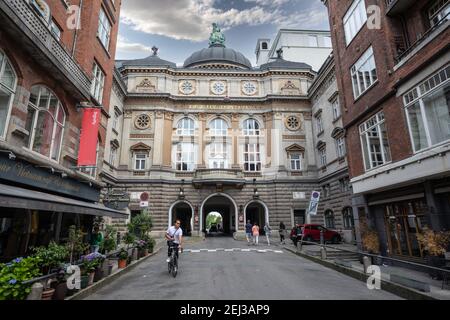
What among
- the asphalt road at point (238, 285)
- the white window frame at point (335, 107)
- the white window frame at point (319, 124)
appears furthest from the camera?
the white window frame at point (319, 124)

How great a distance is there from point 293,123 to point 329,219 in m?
11.6

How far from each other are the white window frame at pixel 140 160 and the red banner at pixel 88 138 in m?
15.1

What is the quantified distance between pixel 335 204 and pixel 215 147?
14.0 meters

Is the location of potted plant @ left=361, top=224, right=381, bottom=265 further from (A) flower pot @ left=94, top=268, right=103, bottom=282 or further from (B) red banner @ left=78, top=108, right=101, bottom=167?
(B) red banner @ left=78, top=108, right=101, bottom=167

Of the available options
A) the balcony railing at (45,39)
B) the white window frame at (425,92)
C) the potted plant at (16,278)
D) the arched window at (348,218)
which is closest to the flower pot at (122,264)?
the potted plant at (16,278)

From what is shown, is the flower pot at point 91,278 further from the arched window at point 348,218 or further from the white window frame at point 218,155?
the white window frame at point 218,155

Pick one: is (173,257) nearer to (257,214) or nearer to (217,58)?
(257,214)

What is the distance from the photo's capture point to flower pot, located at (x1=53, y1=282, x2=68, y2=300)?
5.90 metres

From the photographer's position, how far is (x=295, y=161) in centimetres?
2938

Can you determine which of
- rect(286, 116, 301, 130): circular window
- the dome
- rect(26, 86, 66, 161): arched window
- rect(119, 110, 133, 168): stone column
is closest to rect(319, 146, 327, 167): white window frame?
rect(286, 116, 301, 130): circular window

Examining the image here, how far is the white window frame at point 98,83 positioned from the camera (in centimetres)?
1541

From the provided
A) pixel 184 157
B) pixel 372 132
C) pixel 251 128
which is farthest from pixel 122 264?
pixel 251 128
